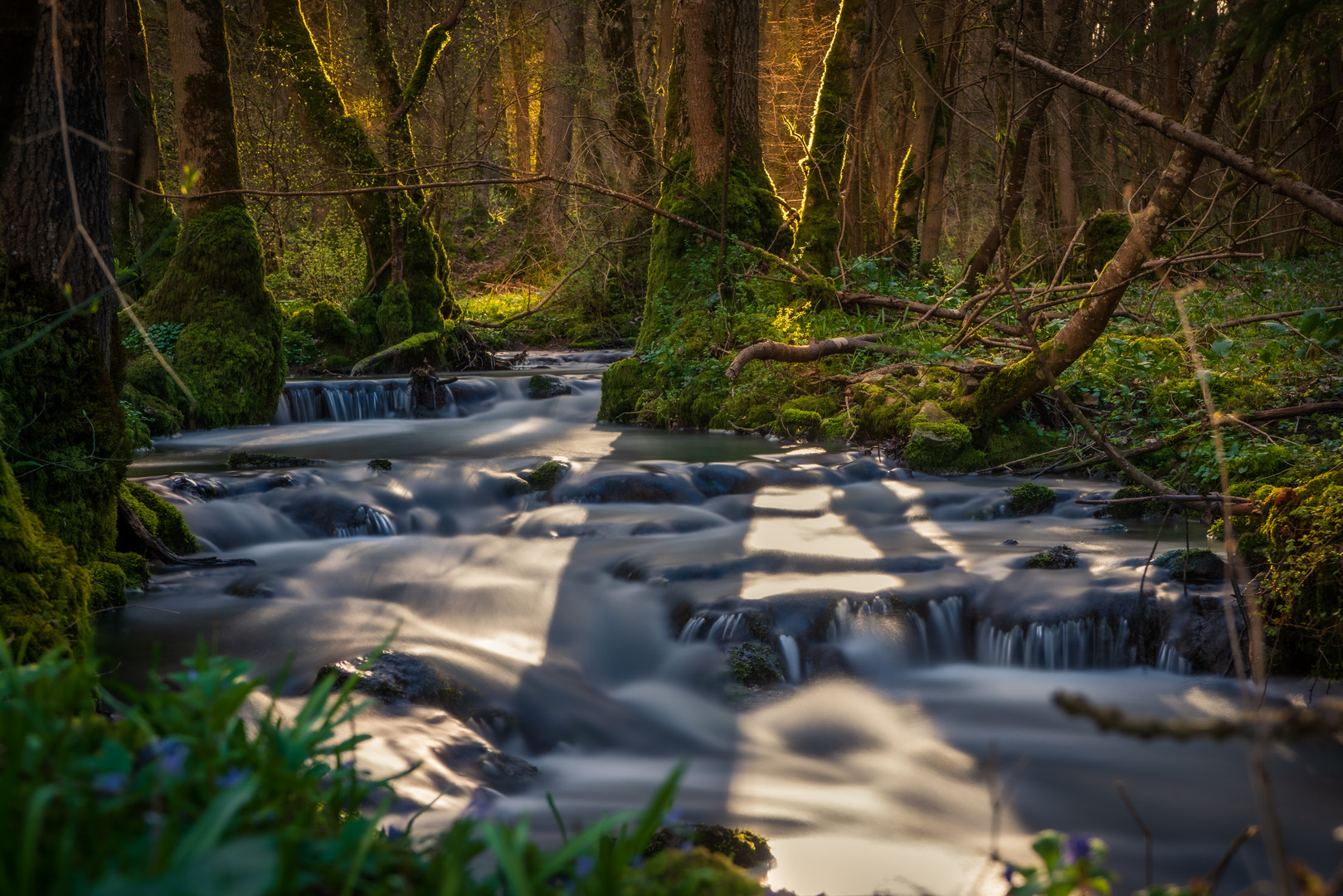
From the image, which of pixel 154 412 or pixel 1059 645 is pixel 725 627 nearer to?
pixel 1059 645

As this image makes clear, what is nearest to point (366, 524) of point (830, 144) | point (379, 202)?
point (830, 144)

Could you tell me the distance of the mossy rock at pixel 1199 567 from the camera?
5.26 m

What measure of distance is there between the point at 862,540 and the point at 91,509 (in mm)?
5027

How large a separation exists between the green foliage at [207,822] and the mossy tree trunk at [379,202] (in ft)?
47.9

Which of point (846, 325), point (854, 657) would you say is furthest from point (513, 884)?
point (846, 325)

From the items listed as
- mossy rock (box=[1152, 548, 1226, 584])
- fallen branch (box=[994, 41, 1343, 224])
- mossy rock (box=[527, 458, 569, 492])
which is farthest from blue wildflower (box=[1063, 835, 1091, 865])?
mossy rock (box=[527, 458, 569, 492])

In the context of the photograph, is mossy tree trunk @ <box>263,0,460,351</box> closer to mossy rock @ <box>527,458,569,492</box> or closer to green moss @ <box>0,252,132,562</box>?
mossy rock @ <box>527,458,569,492</box>

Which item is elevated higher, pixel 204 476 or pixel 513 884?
pixel 513 884

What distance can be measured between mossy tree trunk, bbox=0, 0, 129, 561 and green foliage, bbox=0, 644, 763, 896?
3180mm

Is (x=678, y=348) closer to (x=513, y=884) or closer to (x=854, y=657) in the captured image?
(x=854, y=657)

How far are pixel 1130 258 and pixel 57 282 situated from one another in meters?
6.17

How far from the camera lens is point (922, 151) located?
15883mm

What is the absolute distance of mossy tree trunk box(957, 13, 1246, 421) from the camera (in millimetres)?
4789

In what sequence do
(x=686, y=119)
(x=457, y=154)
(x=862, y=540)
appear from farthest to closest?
(x=457, y=154) < (x=686, y=119) < (x=862, y=540)
